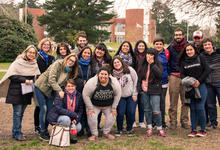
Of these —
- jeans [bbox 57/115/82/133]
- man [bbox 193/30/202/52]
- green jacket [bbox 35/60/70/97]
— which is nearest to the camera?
jeans [bbox 57/115/82/133]

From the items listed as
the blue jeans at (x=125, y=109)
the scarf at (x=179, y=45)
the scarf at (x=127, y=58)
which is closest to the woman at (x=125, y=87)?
the blue jeans at (x=125, y=109)

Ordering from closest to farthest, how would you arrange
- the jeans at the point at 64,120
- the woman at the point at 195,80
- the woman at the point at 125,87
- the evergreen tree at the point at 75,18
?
1. the jeans at the point at 64,120
2. the woman at the point at 195,80
3. the woman at the point at 125,87
4. the evergreen tree at the point at 75,18

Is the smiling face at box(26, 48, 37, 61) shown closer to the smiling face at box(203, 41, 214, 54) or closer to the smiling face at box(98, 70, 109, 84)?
the smiling face at box(98, 70, 109, 84)

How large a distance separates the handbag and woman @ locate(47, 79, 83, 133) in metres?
0.14

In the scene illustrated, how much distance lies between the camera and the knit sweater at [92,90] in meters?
5.59

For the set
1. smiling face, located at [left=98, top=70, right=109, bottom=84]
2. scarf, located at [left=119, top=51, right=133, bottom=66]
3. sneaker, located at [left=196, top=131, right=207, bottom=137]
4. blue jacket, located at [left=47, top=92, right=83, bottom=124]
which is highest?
scarf, located at [left=119, top=51, right=133, bottom=66]

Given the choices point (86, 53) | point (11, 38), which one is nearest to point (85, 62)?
point (86, 53)

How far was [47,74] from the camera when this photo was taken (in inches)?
222

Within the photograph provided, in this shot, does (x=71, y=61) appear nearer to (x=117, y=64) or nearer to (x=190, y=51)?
(x=117, y=64)

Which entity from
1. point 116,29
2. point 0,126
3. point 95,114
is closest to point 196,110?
point 95,114

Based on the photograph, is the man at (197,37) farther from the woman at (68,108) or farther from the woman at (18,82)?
the woman at (18,82)

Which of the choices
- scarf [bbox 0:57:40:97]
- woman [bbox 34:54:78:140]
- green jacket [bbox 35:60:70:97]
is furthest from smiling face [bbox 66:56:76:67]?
scarf [bbox 0:57:40:97]

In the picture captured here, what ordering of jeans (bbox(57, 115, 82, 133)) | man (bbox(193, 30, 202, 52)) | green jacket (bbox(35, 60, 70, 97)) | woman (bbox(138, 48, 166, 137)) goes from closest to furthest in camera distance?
1. jeans (bbox(57, 115, 82, 133))
2. green jacket (bbox(35, 60, 70, 97))
3. woman (bbox(138, 48, 166, 137))
4. man (bbox(193, 30, 202, 52))

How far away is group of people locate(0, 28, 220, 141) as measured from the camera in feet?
18.2
